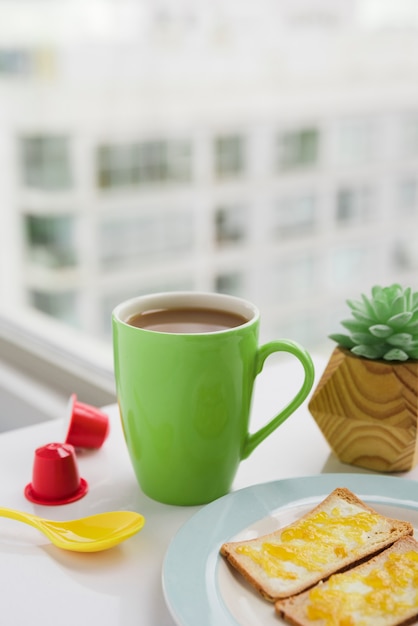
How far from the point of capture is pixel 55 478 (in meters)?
0.55

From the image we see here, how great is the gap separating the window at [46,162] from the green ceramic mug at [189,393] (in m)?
8.90

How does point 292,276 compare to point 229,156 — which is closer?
point 229,156

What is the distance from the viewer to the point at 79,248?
989cm

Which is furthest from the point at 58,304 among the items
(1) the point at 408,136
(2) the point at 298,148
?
(1) the point at 408,136

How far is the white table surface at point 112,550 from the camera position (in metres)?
0.43

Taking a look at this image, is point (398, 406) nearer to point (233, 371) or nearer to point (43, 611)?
point (233, 371)

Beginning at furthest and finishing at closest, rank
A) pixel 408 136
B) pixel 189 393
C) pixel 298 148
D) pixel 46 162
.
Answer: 1. pixel 298 148
2. pixel 408 136
3. pixel 46 162
4. pixel 189 393

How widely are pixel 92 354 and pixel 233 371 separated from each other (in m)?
0.52

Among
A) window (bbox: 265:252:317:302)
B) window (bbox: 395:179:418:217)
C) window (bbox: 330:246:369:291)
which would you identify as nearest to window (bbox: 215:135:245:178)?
window (bbox: 265:252:317:302)

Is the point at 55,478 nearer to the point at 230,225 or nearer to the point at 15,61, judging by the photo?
the point at 15,61

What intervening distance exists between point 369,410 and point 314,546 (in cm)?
15

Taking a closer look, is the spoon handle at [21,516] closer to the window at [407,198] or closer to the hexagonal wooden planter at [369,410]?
the hexagonal wooden planter at [369,410]

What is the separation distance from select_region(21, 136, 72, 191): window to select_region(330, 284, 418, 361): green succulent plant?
29.2 feet

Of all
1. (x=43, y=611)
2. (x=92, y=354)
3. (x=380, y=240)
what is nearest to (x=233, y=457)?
(x=43, y=611)
